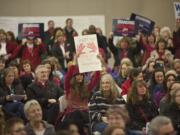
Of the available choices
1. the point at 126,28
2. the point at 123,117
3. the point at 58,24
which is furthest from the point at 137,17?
the point at 123,117

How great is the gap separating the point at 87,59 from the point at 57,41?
8.47 feet

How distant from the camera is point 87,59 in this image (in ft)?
30.7

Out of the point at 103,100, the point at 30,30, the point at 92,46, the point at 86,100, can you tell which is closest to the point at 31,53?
the point at 30,30

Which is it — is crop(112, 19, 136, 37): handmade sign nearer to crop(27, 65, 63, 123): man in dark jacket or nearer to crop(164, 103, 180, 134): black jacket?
crop(27, 65, 63, 123): man in dark jacket

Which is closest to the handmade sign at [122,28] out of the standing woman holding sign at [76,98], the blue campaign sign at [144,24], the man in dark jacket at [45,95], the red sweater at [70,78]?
the blue campaign sign at [144,24]

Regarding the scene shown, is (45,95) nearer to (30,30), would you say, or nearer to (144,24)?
(30,30)

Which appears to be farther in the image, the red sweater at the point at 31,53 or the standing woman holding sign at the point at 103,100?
the red sweater at the point at 31,53

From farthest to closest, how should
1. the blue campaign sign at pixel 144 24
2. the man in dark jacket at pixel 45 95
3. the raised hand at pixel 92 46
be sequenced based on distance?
the blue campaign sign at pixel 144 24 → the raised hand at pixel 92 46 → the man in dark jacket at pixel 45 95

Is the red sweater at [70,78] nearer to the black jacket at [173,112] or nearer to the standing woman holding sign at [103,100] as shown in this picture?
the standing woman holding sign at [103,100]

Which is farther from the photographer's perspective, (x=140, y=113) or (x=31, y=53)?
(x=31, y=53)

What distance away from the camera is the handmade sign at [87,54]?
9256 millimetres

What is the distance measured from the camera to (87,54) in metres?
9.44

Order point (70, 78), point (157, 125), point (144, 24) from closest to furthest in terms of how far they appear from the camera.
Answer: point (157, 125)
point (70, 78)
point (144, 24)

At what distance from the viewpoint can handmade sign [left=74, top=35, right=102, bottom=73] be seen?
9256 mm
